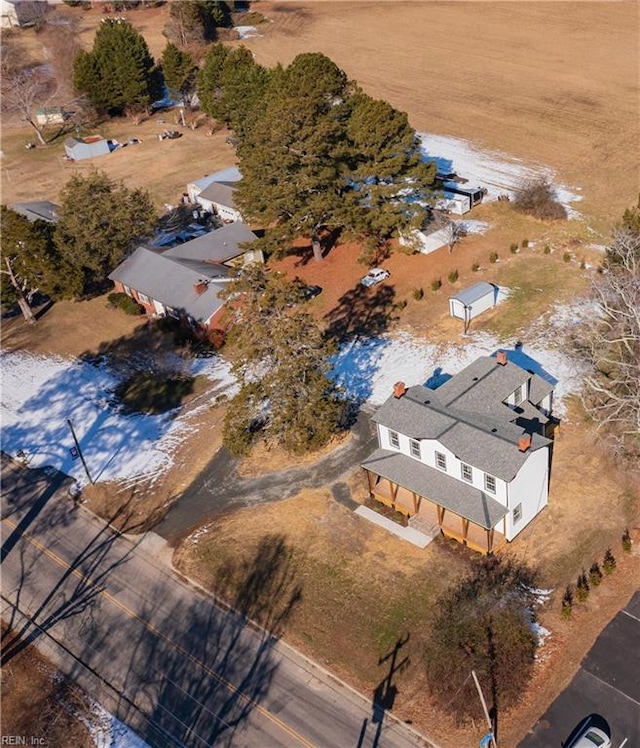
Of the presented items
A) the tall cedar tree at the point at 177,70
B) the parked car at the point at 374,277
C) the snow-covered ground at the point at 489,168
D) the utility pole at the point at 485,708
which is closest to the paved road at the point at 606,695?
the utility pole at the point at 485,708

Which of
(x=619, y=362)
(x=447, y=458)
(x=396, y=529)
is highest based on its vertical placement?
(x=619, y=362)

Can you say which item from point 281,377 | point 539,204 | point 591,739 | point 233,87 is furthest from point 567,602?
point 233,87

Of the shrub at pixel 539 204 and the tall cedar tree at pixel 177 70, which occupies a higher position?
the tall cedar tree at pixel 177 70

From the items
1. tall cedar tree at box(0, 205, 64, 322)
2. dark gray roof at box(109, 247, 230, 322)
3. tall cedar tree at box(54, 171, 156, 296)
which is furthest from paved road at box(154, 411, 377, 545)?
tall cedar tree at box(0, 205, 64, 322)

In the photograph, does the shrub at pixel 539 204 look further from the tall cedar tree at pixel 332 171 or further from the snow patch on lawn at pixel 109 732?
the snow patch on lawn at pixel 109 732

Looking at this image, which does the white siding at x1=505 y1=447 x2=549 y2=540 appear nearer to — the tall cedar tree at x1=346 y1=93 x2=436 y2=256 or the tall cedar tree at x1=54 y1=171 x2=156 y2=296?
the tall cedar tree at x1=346 y1=93 x2=436 y2=256

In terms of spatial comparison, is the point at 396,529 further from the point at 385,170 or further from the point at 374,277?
the point at 385,170
